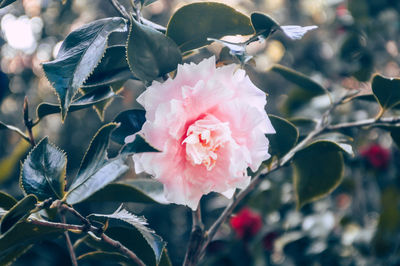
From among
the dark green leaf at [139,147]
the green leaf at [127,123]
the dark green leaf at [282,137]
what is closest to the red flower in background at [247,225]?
the dark green leaf at [282,137]

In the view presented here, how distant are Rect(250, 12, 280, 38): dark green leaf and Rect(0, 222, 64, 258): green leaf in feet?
1.34

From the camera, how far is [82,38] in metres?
0.60

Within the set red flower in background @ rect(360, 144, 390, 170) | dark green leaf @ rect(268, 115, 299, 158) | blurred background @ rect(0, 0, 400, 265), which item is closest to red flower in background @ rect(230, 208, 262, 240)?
blurred background @ rect(0, 0, 400, 265)

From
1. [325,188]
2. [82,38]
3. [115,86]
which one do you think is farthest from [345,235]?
[82,38]

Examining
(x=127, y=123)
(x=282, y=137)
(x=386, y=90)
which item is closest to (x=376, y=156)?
(x=386, y=90)

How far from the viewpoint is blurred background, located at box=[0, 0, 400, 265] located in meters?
1.33

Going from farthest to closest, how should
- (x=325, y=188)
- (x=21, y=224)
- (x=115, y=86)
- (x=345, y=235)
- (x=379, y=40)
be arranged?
(x=379, y=40)
(x=345, y=235)
(x=325, y=188)
(x=115, y=86)
(x=21, y=224)

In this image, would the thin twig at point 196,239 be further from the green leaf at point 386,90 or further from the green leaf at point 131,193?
the green leaf at point 386,90

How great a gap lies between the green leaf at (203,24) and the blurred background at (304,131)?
1.35ft

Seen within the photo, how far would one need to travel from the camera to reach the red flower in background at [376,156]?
1739 mm

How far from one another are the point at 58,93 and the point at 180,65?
17 centimetres

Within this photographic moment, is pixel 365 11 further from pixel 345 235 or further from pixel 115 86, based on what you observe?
pixel 115 86

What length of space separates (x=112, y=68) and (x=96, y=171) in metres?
0.20

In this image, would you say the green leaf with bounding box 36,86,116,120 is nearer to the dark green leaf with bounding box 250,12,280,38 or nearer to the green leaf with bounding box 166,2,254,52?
the green leaf with bounding box 166,2,254,52
